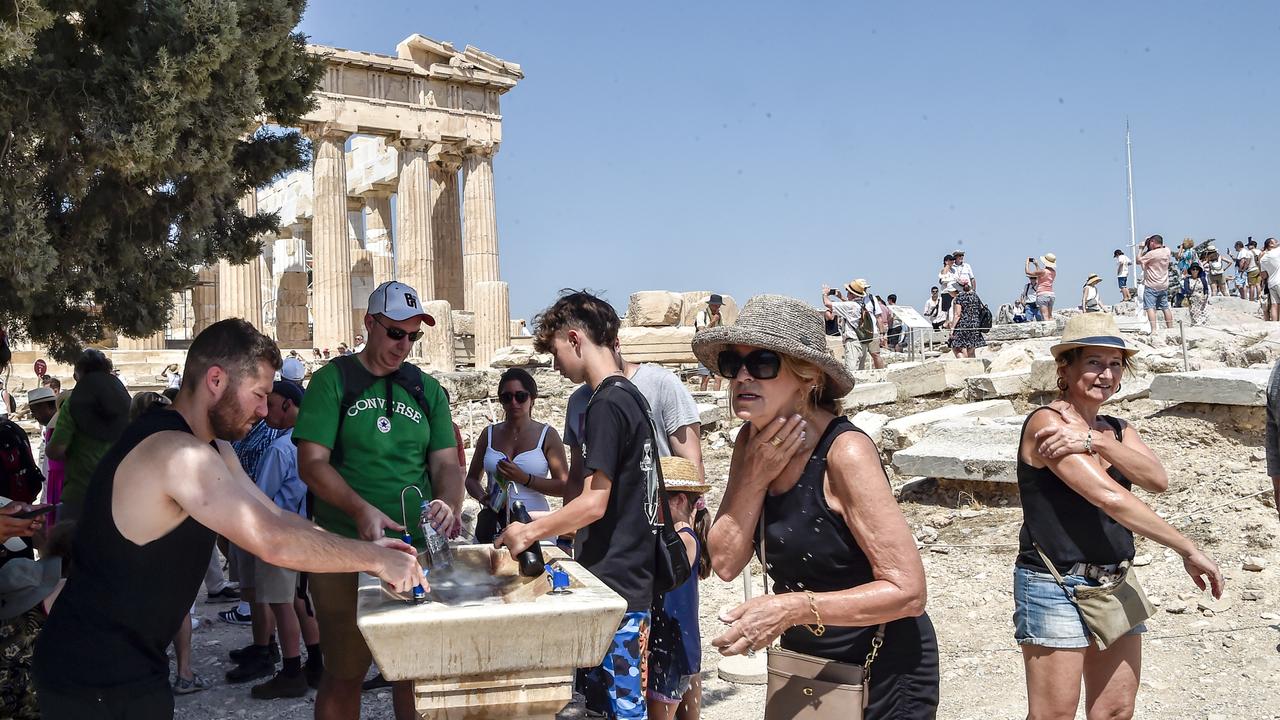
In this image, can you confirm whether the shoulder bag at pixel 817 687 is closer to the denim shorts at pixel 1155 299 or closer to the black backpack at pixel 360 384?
the black backpack at pixel 360 384

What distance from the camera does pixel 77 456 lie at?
512cm

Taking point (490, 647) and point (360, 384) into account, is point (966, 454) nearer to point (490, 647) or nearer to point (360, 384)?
point (360, 384)

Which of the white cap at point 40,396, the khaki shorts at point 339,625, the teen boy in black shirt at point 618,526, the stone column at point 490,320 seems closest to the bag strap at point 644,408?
the teen boy in black shirt at point 618,526

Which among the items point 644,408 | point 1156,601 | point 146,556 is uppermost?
point 644,408

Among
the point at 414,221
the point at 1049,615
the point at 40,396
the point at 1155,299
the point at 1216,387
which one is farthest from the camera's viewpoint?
the point at 414,221

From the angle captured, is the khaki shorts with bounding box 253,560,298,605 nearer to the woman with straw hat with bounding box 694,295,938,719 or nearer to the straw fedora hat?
the straw fedora hat

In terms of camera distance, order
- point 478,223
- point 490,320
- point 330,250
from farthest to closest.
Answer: point 478,223 → point 490,320 → point 330,250

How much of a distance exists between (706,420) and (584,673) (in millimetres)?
8890

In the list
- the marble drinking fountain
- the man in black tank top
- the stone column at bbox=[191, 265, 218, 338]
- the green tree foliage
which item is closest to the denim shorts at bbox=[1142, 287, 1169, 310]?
the green tree foliage

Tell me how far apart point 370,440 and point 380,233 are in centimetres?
3009

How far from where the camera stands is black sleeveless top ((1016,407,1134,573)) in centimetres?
316

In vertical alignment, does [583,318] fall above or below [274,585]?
above

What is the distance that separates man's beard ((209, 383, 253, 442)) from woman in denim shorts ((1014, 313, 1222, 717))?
2.44m

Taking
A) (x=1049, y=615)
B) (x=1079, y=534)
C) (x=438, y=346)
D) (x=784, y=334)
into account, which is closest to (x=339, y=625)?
(x=784, y=334)
